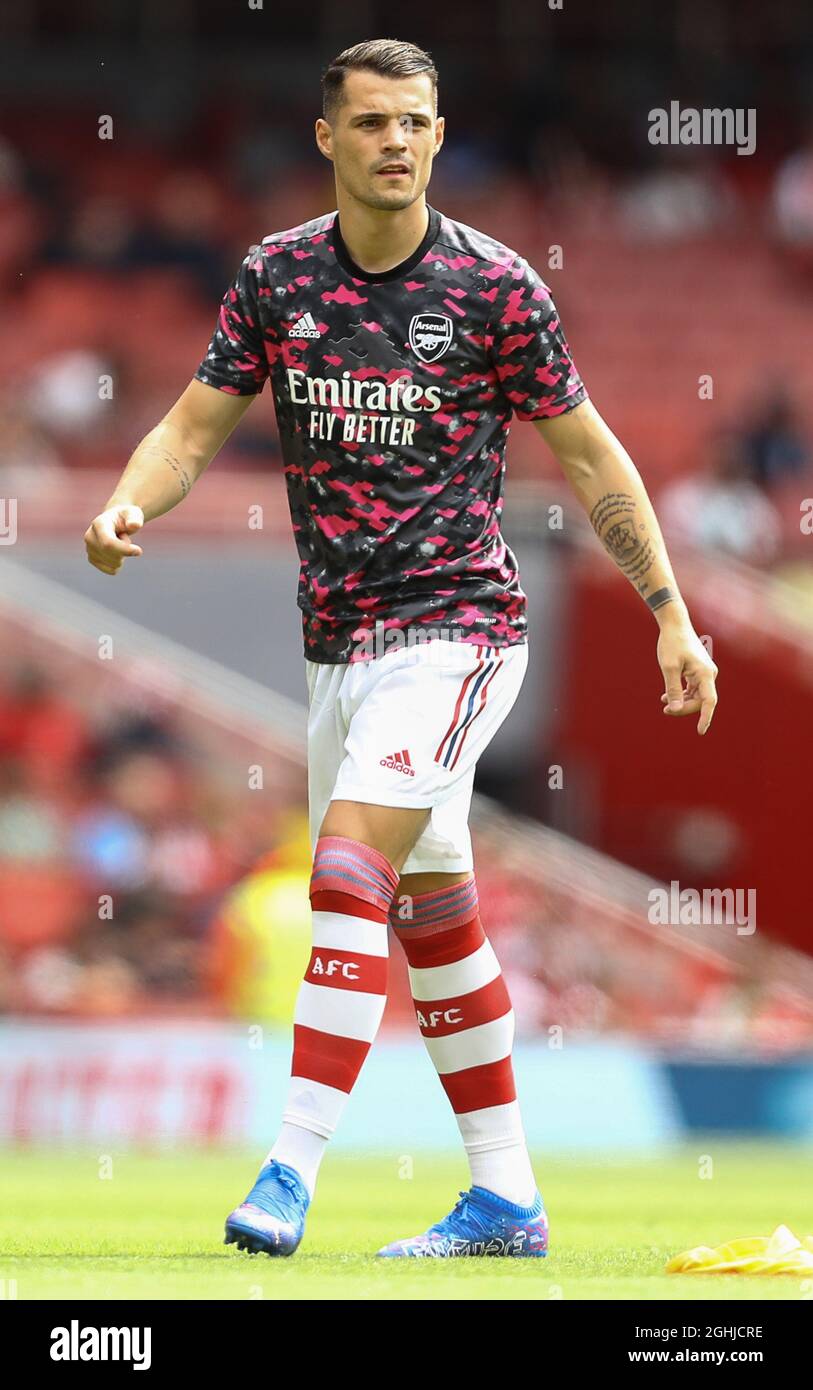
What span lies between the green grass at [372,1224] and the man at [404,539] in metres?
0.44

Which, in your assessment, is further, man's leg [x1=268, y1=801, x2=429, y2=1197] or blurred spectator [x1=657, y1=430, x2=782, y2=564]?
blurred spectator [x1=657, y1=430, x2=782, y2=564]

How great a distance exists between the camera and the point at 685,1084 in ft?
36.1

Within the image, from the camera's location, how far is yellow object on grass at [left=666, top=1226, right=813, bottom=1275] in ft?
14.9

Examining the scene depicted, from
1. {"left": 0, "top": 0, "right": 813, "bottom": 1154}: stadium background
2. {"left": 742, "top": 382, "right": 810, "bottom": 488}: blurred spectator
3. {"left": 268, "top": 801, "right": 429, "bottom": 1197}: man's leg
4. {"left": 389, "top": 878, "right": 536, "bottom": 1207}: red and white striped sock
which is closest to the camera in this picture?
{"left": 268, "top": 801, "right": 429, "bottom": 1197}: man's leg

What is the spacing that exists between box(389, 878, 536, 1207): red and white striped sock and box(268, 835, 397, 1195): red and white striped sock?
1.41 feet

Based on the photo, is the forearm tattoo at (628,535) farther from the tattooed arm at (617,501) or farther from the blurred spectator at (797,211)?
the blurred spectator at (797,211)

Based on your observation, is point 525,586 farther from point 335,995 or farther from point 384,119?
point 335,995

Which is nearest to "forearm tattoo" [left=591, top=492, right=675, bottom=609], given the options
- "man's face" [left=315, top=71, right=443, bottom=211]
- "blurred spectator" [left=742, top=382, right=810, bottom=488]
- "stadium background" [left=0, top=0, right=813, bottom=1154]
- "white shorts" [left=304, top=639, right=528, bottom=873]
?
"white shorts" [left=304, top=639, right=528, bottom=873]

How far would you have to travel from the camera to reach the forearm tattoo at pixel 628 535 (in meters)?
5.16

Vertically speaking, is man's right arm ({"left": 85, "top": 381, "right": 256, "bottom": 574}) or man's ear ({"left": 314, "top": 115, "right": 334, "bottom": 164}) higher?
man's ear ({"left": 314, "top": 115, "right": 334, "bottom": 164})

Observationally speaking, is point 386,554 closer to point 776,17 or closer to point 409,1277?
point 409,1277

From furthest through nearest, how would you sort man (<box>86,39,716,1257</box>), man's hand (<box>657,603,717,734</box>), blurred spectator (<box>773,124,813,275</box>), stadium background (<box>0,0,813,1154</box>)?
1. blurred spectator (<box>773,124,813,275</box>)
2. stadium background (<box>0,0,813,1154</box>)
3. man's hand (<box>657,603,717,734</box>)
4. man (<box>86,39,716,1257</box>)

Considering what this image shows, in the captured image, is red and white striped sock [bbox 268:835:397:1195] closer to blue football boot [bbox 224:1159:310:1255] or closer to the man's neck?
blue football boot [bbox 224:1159:310:1255]

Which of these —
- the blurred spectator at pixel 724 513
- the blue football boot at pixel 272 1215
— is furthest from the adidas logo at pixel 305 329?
the blurred spectator at pixel 724 513
